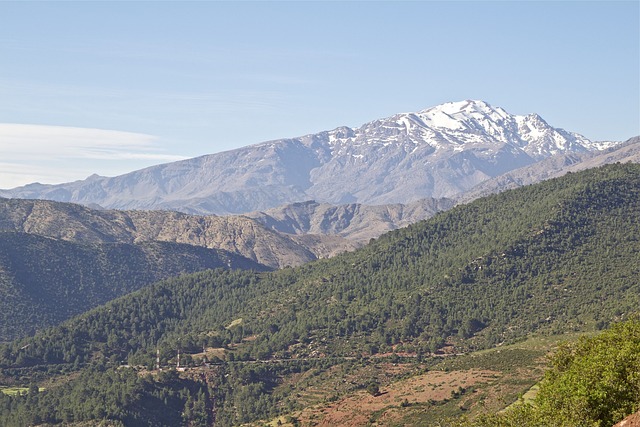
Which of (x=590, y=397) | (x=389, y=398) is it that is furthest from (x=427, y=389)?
(x=590, y=397)

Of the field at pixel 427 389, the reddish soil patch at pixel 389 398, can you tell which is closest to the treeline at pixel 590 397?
the field at pixel 427 389

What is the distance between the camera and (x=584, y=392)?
Answer: 68.8 metres

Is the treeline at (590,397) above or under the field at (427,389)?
above

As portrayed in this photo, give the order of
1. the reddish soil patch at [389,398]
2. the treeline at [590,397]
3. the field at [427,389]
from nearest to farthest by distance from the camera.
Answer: the treeline at [590,397], the field at [427,389], the reddish soil patch at [389,398]

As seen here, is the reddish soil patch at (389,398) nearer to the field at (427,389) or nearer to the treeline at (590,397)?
the field at (427,389)

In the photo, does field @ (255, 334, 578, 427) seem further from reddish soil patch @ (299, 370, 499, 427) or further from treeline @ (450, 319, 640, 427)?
treeline @ (450, 319, 640, 427)

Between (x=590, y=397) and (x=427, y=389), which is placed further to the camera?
(x=427, y=389)

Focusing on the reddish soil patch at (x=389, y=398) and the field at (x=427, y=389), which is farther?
the reddish soil patch at (x=389, y=398)

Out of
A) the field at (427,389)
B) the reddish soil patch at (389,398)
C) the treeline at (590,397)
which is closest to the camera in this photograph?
the treeline at (590,397)

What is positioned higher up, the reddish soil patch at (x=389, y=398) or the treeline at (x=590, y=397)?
the treeline at (x=590, y=397)

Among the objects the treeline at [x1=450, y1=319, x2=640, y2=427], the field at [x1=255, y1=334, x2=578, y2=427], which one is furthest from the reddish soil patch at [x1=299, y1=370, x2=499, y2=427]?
the treeline at [x1=450, y1=319, x2=640, y2=427]

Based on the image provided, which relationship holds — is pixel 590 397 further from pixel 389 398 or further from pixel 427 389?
pixel 389 398

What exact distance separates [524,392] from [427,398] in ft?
69.5

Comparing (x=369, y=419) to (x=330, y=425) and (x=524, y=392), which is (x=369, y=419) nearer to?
(x=330, y=425)
